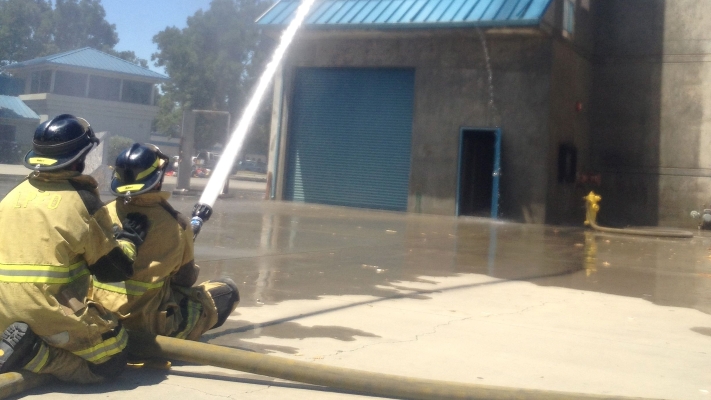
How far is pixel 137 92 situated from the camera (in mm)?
39688

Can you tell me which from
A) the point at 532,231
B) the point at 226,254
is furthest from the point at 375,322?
the point at 532,231

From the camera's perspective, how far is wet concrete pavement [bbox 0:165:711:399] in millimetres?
4539

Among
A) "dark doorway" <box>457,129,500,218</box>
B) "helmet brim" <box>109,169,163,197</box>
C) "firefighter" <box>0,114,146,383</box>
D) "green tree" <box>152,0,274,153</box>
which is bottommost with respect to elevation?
"firefighter" <box>0,114,146,383</box>

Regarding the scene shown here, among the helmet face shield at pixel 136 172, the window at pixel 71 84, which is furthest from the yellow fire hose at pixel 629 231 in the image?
the window at pixel 71 84

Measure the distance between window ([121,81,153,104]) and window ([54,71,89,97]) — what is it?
3.58m

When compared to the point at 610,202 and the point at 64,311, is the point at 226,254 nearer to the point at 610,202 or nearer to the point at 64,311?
the point at 64,311

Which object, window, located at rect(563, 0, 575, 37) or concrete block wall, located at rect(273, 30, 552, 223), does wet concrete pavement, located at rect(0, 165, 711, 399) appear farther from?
window, located at rect(563, 0, 575, 37)

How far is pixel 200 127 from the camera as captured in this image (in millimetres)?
56562

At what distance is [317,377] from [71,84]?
3321cm

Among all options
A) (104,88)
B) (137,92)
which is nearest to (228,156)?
(104,88)

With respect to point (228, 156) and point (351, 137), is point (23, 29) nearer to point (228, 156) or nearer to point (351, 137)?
point (351, 137)

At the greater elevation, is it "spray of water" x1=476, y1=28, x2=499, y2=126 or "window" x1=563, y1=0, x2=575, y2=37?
"window" x1=563, y1=0, x2=575, y2=37

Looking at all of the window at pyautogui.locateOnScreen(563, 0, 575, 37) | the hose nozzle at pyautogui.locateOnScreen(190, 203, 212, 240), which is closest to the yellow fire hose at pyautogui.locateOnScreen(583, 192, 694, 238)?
the window at pyautogui.locateOnScreen(563, 0, 575, 37)

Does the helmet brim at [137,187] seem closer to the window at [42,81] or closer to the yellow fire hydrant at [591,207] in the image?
the yellow fire hydrant at [591,207]
